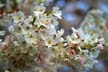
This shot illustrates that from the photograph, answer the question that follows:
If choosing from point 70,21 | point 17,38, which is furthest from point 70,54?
point 70,21

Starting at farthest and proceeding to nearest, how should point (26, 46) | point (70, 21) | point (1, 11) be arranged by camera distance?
point (70, 21) → point (1, 11) → point (26, 46)

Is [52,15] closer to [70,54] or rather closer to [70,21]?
[70,54]

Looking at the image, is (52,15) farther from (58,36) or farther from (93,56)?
(93,56)

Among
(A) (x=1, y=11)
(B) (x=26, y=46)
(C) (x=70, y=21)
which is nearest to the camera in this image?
(B) (x=26, y=46)

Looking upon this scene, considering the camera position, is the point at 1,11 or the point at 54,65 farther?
the point at 1,11

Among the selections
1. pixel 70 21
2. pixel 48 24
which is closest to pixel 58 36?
pixel 48 24

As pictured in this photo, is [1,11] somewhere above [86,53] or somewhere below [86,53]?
above

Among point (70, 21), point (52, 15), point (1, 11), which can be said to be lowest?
point (52, 15)
